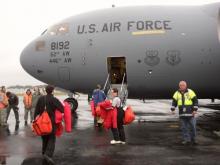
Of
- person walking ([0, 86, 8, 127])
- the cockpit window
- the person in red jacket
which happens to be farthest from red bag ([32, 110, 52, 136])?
the cockpit window

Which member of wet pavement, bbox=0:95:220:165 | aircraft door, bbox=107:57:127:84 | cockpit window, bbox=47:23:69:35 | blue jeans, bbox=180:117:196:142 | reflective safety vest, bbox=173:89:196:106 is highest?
cockpit window, bbox=47:23:69:35

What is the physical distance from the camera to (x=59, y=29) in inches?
664

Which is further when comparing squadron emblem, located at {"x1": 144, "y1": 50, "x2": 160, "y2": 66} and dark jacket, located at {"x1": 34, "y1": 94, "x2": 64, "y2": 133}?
squadron emblem, located at {"x1": 144, "y1": 50, "x2": 160, "y2": 66}

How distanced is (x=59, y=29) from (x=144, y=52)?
14.2ft

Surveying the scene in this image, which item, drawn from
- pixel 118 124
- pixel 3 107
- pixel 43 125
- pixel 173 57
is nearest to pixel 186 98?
pixel 118 124

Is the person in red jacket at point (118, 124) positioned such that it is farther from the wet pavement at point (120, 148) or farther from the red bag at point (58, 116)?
the red bag at point (58, 116)

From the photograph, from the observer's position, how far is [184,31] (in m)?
15.2

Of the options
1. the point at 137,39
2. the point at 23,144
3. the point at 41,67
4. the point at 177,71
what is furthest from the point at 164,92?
the point at 23,144

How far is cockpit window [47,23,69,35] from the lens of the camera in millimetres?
16672

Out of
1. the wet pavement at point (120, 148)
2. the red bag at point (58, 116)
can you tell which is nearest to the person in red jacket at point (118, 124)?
the wet pavement at point (120, 148)

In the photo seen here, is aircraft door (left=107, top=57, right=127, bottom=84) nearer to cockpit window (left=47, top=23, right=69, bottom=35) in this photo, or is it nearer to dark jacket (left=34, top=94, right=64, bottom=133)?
cockpit window (left=47, top=23, right=69, bottom=35)

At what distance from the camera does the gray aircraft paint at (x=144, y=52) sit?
15.0 metres

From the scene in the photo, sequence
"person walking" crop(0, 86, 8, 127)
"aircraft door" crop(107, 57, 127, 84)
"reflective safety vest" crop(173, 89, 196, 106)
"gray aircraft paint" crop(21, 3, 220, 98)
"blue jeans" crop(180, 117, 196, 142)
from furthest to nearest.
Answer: "aircraft door" crop(107, 57, 127, 84) → "gray aircraft paint" crop(21, 3, 220, 98) → "person walking" crop(0, 86, 8, 127) → "reflective safety vest" crop(173, 89, 196, 106) → "blue jeans" crop(180, 117, 196, 142)

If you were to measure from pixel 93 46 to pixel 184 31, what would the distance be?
397 cm
